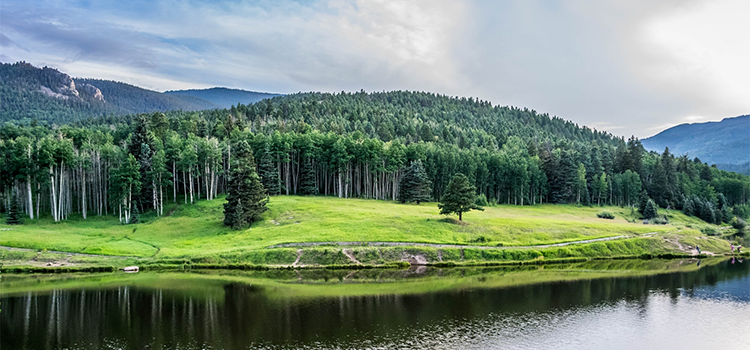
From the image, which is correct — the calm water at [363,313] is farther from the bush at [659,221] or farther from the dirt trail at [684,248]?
the bush at [659,221]

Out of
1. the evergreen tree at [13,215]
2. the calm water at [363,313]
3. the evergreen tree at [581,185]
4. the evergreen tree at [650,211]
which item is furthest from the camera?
the evergreen tree at [581,185]

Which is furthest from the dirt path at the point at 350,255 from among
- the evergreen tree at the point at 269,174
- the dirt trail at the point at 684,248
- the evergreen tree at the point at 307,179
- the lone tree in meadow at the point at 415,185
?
the dirt trail at the point at 684,248

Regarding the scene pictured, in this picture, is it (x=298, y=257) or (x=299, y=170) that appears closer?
(x=298, y=257)

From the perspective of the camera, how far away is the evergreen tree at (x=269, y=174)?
109 m

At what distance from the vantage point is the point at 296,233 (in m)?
75.0

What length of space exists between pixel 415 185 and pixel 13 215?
8527cm

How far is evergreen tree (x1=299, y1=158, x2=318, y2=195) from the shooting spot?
12150cm

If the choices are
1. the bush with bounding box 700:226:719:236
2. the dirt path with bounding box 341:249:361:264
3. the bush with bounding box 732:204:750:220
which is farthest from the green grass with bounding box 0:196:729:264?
the bush with bounding box 732:204:750:220

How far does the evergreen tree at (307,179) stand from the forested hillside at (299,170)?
0.93ft

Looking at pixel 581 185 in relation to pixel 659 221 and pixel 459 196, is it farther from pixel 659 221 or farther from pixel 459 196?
pixel 459 196

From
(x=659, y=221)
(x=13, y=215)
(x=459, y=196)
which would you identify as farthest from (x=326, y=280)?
Answer: (x=659, y=221)

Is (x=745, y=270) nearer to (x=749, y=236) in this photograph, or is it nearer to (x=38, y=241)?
(x=749, y=236)

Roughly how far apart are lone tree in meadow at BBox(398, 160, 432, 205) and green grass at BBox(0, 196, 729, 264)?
22341 millimetres

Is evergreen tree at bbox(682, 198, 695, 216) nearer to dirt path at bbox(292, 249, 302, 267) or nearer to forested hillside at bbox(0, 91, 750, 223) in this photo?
forested hillside at bbox(0, 91, 750, 223)
